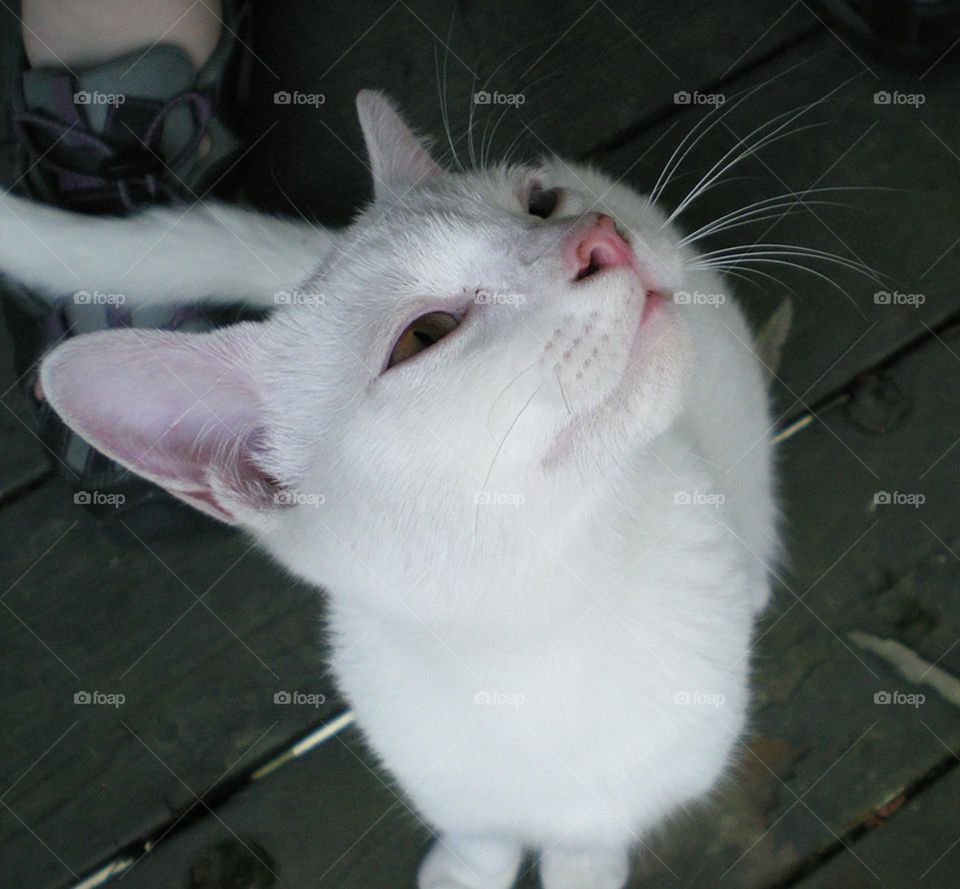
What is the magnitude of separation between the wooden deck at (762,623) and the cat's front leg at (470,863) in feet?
0.23

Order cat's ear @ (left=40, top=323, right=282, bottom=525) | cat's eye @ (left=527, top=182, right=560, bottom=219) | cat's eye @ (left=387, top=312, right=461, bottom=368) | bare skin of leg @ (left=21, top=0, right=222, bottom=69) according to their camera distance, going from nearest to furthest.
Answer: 1. cat's ear @ (left=40, top=323, right=282, bottom=525)
2. cat's eye @ (left=387, top=312, right=461, bottom=368)
3. cat's eye @ (left=527, top=182, right=560, bottom=219)
4. bare skin of leg @ (left=21, top=0, right=222, bottom=69)

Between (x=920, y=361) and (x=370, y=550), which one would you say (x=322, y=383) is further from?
(x=920, y=361)

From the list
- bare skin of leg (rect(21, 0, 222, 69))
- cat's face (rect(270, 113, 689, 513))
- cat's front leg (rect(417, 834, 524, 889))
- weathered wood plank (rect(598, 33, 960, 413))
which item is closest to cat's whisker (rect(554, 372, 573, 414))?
cat's face (rect(270, 113, 689, 513))

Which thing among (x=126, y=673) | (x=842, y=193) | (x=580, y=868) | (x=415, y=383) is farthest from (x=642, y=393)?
(x=126, y=673)

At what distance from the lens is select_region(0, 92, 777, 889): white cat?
91 centimetres

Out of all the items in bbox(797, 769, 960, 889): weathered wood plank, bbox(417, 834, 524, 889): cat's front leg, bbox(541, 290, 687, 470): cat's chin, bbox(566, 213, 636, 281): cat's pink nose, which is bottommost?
bbox(797, 769, 960, 889): weathered wood plank

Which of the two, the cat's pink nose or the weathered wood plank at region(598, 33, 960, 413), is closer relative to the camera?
the cat's pink nose

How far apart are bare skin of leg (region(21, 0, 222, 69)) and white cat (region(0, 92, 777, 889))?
0.60 meters

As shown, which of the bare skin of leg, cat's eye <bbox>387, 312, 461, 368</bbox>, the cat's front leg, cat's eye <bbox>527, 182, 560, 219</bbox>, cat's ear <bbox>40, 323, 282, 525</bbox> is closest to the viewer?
cat's ear <bbox>40, 323, 282, 525</bbox>

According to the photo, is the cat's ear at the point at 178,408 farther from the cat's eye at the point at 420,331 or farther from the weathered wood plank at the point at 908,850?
the weathered wood plank at the point at 908,850

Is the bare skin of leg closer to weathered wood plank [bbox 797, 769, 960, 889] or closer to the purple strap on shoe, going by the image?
the purple strap on shoe

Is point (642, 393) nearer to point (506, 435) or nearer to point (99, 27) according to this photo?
point (506, 435)

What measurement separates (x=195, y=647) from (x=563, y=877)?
81 centimetres

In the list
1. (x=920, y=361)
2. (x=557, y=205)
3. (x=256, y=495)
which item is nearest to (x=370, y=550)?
(x=256, y=495)
